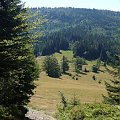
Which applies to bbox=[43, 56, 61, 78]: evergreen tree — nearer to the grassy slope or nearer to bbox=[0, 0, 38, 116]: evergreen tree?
the grassy slope

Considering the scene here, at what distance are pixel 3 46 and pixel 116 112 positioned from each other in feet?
25.6

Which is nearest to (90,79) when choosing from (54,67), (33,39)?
(54,67)

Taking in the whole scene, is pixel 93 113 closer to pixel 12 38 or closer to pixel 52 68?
pixel 12 38

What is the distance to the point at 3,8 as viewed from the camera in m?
19.8

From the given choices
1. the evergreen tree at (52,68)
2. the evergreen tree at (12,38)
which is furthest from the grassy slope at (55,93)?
the evergreen tree at (12,38)

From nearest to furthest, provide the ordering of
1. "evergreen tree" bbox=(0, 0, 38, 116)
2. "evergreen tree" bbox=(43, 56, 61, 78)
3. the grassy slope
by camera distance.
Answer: "evergreen tree" bbox=(0, 0, 38, 116), the grassy slope, "evergreen tree" bbox=(43, 56, 61, 78)

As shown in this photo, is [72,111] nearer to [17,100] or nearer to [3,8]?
[3,8]

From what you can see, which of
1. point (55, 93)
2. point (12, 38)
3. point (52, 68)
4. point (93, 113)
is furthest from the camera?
point (52, 68)

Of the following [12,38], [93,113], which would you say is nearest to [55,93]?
[12,38]

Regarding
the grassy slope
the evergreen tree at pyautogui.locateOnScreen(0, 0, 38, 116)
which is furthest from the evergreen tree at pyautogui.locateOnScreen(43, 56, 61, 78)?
the evergreen tree at pyautogui.locateOnScreen(0, 0, 38, 116)

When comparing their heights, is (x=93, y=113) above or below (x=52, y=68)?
above

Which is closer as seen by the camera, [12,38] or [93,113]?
[93,113]

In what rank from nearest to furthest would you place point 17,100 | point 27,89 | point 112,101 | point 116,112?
point 116,112 < point 17,100 < point 27,89 < point 112,101

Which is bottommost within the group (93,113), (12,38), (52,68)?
(52,68)
